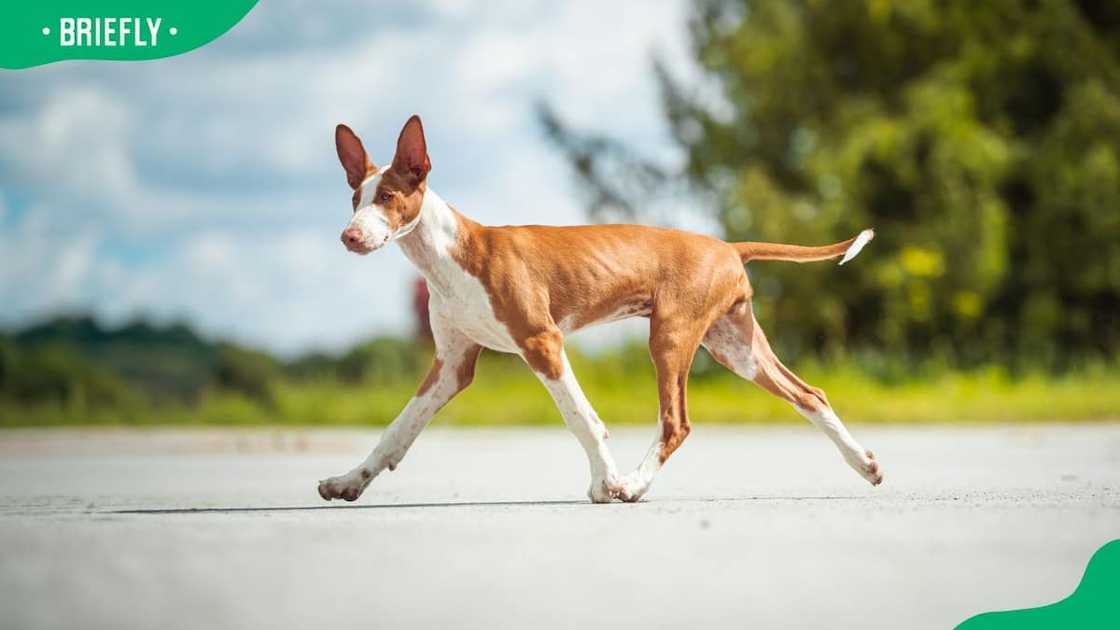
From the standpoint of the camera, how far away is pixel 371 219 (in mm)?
5848

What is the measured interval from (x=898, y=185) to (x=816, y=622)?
1867 centimetres

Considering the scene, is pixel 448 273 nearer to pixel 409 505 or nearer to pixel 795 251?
pixel 409 505

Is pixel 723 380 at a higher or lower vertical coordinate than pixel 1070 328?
higher

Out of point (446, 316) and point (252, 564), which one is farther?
point (446, 316)

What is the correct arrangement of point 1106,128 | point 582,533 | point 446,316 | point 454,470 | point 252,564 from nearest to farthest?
point 252,564 < point 582,533 < point 446,316 < point 454,470 < point 1106,128

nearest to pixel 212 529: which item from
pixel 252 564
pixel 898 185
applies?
pixel 252 564

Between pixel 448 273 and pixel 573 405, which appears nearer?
pixel 573 405

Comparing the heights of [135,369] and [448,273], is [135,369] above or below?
below

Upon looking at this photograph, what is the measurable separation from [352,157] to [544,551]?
2343 mm

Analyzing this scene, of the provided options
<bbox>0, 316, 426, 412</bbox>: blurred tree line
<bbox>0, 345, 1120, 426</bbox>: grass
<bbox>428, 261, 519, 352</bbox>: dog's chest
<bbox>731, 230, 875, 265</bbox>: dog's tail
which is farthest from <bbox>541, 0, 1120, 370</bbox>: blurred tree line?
<bbox>428, 261, 519, 352</bbox>: dog's chest

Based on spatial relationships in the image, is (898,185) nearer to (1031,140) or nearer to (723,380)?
(1031,140)

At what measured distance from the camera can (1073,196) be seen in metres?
21.4

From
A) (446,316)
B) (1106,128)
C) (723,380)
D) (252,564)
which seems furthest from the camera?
(1106,128)

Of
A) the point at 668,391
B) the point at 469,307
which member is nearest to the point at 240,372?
the point at 469,307
